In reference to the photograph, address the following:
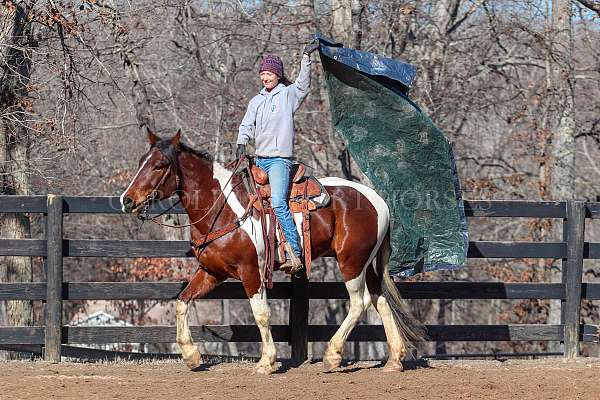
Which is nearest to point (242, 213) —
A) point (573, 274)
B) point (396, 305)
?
point (396, 305)

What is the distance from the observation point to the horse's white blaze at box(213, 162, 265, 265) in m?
7.80

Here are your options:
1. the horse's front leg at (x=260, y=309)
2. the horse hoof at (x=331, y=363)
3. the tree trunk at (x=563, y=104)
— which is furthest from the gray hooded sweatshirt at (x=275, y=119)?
the tree trunk at (x=563, y=104)

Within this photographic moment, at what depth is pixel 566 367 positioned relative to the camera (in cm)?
872

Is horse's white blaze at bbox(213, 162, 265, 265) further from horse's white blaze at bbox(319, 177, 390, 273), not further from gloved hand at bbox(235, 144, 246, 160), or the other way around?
horse's white blaze at bbox(319, 177, 390, 273)

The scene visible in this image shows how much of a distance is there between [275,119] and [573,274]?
3.66m

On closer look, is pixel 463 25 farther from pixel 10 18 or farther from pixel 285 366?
pixel 285 366

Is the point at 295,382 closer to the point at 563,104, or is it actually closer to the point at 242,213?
the point at 242,213

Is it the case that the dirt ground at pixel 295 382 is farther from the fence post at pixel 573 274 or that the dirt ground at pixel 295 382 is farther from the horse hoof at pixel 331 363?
the fence post at pixel 573 274

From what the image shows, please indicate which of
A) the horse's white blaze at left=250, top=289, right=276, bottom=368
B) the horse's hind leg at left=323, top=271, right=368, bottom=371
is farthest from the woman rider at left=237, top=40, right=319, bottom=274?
the horse's hind leg at left=323, top=271, right=368, bottom=371

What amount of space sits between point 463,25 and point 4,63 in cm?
1000

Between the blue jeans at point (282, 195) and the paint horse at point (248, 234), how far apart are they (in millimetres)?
214

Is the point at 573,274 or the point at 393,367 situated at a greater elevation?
the point at 573,274

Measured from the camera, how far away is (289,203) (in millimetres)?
7941

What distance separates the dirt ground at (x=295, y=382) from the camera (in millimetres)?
6902
